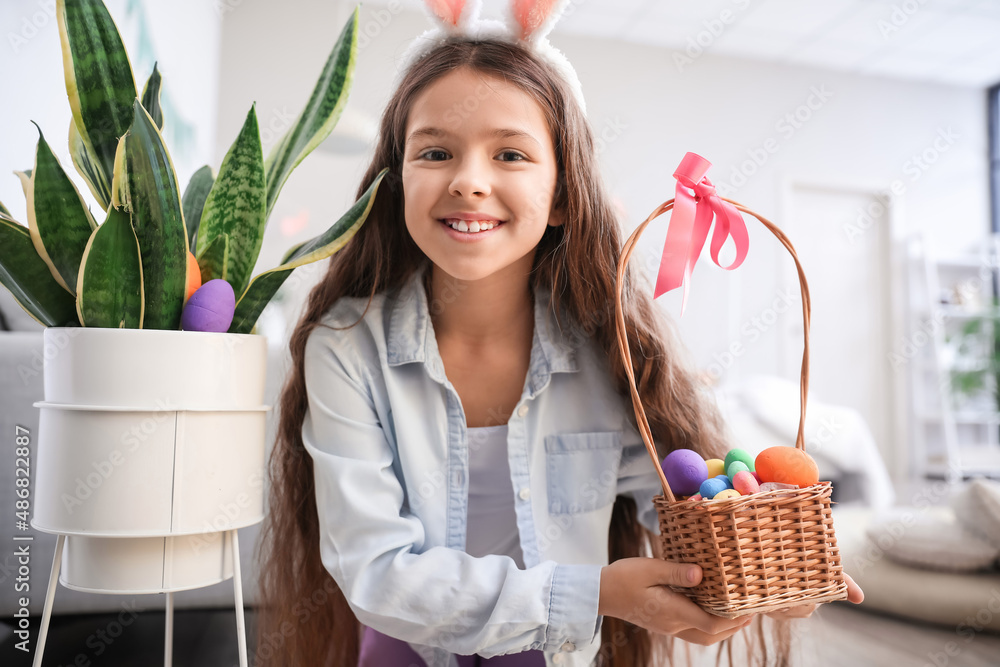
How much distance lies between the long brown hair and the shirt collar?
3 cm

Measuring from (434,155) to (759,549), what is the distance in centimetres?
65

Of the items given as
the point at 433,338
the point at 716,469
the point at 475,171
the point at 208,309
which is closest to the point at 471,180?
the point at 475,171

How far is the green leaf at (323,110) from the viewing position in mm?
978

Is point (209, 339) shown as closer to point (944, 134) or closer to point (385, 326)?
point (385, 326)

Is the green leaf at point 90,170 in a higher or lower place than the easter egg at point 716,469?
higher

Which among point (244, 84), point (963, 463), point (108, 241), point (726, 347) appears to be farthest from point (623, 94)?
point (108, 241)

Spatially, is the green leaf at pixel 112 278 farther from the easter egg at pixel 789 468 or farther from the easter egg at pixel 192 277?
the easter egg at pixel 789 468

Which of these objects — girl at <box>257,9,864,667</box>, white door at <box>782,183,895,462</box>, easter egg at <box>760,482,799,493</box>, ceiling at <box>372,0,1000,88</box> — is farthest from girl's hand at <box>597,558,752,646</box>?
white door at <box>782,183,895,462</box>

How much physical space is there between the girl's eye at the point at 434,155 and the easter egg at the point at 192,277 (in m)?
0.34

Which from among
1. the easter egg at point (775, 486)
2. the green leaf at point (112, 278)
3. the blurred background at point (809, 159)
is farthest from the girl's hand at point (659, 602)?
the blurred background at point (809, 159)

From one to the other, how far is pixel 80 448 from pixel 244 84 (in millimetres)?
3844

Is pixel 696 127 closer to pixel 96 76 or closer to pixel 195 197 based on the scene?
pixel 195 197

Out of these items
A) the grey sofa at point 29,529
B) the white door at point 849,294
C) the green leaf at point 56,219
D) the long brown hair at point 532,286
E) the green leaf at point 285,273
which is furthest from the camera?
the white door at point 849,294

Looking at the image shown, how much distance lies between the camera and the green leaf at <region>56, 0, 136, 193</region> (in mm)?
823
